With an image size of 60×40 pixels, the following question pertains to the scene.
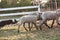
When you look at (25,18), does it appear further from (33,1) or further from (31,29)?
(33,1)

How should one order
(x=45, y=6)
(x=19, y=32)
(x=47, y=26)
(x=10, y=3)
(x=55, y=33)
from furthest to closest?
1. (x=10, y=3)
2. (x=45, y=6)
3. (x=47, y=26)
4. (x=19, y=32)
5. (x=55, y=33)

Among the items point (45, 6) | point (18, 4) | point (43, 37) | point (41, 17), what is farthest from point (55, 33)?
point (18, 4)

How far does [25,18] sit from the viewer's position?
919cm

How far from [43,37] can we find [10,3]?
9621 mm

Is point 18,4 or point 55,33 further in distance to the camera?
point 18,4

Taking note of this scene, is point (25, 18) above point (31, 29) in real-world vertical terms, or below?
above

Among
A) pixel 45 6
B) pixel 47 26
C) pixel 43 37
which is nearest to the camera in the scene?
pixel 43 37

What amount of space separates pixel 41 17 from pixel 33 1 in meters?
7.75

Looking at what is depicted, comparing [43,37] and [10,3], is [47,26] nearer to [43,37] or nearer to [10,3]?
[43,37]

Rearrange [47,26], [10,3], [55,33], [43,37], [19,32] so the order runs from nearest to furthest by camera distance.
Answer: [43,37], [55,33], [19,32], [47,26], [10,3]

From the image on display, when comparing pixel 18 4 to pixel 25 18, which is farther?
pixel 18 4

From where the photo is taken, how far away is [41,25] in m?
9.56

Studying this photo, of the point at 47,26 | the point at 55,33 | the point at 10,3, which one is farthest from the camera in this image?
the point at 10,3

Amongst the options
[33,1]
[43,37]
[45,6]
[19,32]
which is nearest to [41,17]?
[19,32]
